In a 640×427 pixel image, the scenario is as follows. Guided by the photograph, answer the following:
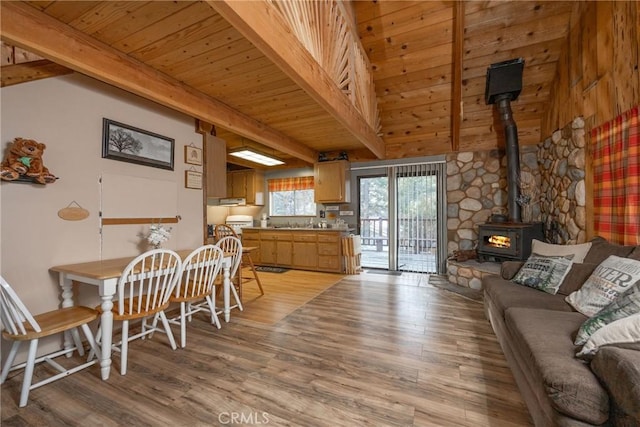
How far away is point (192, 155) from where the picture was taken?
11.2ft

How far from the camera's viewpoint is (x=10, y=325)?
65.2 inches

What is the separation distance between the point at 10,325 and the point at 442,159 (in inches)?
217

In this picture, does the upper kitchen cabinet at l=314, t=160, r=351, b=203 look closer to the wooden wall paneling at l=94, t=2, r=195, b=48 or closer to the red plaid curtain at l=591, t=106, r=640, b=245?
the red plaid curtain at l=591, t=106, r=640, b=245

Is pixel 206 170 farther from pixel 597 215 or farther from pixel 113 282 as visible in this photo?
pixel 597 215

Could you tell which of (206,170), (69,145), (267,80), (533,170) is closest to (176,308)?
(206,170)

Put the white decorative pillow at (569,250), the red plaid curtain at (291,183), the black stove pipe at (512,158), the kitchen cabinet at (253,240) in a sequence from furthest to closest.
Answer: the red plaid curtain at (291,183), the kitchen cabinet at (253,240), the black stove pipe at (512,158), the white decorative pillow at (569,250)

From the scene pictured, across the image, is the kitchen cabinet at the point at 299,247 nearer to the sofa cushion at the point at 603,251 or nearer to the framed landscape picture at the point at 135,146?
the framed landscape picture at the point at 135,146

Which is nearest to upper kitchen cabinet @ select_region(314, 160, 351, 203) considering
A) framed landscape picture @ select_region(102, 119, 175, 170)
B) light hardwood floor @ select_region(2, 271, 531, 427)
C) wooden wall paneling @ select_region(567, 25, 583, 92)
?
light hardwood floor @ select_region(2, 271, 531, 427)

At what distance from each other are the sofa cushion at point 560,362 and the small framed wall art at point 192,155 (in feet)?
11.9

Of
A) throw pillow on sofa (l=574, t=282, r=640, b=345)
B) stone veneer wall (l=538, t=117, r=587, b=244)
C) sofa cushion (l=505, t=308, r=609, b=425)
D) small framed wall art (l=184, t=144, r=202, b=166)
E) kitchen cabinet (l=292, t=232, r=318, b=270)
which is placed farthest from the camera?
kitchen cabinet (l=292, t=232, r=318, b=270)

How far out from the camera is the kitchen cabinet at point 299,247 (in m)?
5.12

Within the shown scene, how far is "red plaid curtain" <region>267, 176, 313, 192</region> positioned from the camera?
6.09 meters

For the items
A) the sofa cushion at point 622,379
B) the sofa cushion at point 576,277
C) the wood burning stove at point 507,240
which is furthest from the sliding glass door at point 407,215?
the sofa cushion at point 622,379

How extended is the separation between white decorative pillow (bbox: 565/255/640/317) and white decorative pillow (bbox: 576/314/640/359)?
0.55 meters
